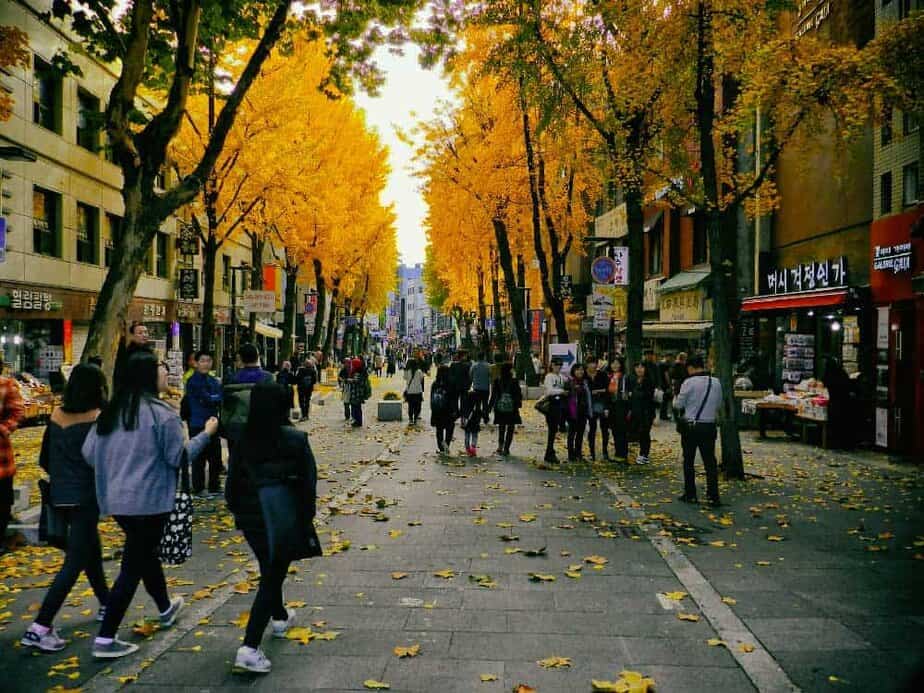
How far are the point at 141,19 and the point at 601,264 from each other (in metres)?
13.8

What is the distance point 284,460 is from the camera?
4.67m

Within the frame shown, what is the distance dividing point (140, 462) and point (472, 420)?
10.6 metres

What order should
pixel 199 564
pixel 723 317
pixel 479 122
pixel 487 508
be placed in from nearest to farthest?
pixel 199 564 < pixel 487 508 < pixel 723 317 < pixel 479 122

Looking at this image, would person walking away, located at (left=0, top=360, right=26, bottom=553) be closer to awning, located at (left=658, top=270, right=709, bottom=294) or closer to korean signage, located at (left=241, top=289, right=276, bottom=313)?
korean signage, located at (left=241, top=289, right=276, bottom=313)

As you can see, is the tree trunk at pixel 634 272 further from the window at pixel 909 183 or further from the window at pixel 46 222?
the window at pixel 46 222

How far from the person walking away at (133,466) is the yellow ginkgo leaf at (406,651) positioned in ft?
5.20

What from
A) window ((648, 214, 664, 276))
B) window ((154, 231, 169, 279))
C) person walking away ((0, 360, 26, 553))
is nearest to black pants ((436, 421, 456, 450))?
person walking away ((0, 360, 26, 553))

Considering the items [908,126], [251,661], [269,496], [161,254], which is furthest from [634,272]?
[161,254]

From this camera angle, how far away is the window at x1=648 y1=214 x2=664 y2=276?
35.4 meters

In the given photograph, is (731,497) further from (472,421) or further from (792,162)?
(792,162)

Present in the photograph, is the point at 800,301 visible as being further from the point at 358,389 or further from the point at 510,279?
the point at 510,279

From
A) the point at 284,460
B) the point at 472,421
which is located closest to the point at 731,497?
the point at 472,421

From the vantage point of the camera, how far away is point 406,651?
4965 millimetres

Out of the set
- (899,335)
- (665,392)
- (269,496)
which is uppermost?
(899,335)
